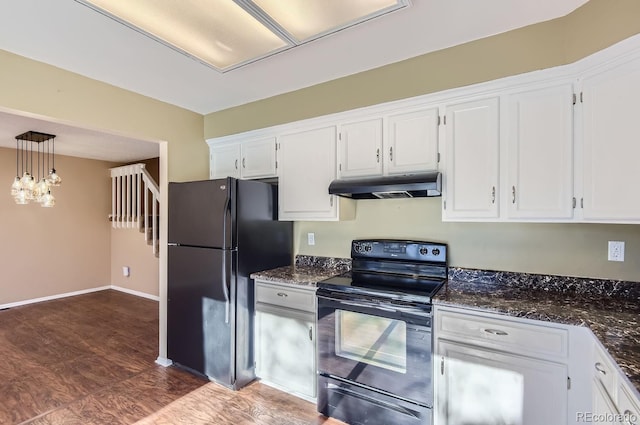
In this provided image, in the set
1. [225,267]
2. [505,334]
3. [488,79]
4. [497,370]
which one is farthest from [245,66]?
[497,370]

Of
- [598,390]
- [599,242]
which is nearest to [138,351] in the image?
[598,390]

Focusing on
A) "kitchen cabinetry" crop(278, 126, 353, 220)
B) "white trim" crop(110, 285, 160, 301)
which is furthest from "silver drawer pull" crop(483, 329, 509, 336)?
"white trim" crop(110, 285, 160, 301)

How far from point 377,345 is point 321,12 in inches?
77.4

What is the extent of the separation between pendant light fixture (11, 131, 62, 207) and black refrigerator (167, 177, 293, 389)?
247 cm

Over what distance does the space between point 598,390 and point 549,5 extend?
6.28ft

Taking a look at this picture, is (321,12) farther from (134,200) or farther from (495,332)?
(134,200)

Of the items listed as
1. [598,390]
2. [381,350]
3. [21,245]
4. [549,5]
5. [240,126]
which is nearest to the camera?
[598,390]

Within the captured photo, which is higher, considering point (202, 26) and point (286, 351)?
point (202, 26)

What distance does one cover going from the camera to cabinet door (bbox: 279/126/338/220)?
259 cm

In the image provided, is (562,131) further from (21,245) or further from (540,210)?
(21,245)

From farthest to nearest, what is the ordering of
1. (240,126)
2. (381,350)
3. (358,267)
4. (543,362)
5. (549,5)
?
(240,126) < (358,267) < (381,350) < (549,5) < (543,362)

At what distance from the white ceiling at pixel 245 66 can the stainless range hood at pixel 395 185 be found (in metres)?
0.87

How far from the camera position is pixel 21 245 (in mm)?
5008

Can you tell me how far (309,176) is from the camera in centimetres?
269
